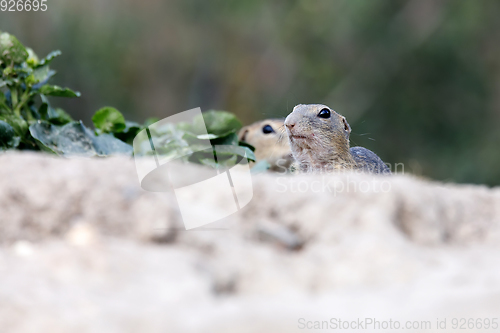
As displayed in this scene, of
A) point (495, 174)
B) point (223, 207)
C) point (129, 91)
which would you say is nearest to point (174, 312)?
point (223, 207)

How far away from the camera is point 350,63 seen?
38.2 feet

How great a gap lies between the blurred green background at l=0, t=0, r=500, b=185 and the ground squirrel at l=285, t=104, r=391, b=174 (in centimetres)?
680

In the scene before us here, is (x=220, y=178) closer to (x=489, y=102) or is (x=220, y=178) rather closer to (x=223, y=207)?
(x=223, y=207)

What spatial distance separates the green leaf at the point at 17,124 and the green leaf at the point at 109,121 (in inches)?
18.6

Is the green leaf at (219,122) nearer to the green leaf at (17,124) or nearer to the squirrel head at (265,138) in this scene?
the green leaf at (17,124)

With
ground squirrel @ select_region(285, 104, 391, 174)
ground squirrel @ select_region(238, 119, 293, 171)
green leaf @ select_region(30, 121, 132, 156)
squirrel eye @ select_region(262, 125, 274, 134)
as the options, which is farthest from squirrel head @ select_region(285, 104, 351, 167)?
squirrel eye @ select_region(262, 125, 274, 134)

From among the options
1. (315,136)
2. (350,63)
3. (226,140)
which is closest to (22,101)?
(226,140)

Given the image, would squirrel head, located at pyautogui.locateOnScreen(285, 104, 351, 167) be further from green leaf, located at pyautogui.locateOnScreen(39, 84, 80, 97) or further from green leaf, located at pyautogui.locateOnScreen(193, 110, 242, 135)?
green leaf, located at pyautogui.locateOnScreen(39, 84, 80, 97)

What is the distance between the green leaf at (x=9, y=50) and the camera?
9.82 ft

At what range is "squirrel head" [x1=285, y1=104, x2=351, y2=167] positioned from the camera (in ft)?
11.2

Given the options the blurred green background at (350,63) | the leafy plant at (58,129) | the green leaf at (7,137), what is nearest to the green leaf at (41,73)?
the leafy plant at (58,129)

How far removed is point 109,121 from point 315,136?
1230 mm

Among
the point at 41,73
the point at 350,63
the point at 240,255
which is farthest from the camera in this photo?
the point at 350,63

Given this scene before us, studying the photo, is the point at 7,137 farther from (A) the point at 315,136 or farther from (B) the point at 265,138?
(B) the point at 265,138
